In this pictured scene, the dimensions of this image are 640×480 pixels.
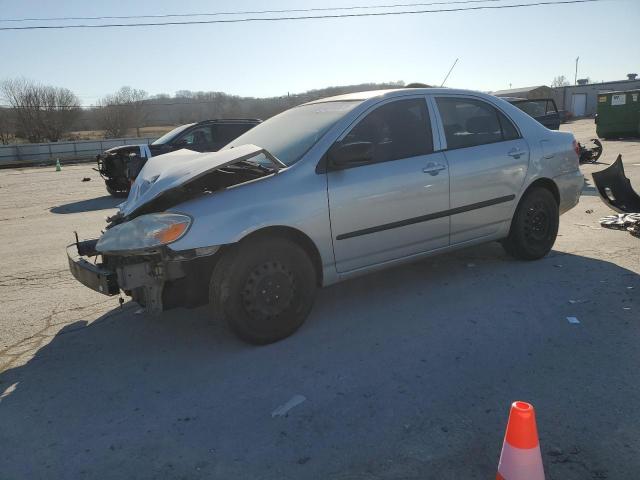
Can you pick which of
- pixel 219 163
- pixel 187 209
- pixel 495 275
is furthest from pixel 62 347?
pixel 495 275

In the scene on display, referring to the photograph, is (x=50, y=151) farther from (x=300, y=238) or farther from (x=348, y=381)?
(x=348, y=381)

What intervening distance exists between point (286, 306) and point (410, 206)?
4.39 feet

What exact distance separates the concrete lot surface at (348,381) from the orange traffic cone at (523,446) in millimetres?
422

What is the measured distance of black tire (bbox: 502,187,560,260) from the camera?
16.8 feet

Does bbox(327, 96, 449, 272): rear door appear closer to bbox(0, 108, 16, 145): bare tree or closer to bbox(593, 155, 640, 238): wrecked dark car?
bbox(593, 155, 640, 238): wrecked dark car

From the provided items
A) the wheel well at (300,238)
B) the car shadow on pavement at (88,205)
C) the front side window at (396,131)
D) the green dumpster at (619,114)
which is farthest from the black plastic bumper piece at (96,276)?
Answer: the green dumpster at (619,114)

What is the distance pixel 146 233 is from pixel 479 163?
9.71ft

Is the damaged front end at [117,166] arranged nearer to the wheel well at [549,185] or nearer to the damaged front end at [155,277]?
the damaged front end at [155,277]

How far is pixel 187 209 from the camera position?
3428mm

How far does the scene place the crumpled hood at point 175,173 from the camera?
348cm

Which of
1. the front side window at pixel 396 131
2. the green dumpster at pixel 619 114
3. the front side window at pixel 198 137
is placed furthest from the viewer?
the green dumpster at pixel 619 114

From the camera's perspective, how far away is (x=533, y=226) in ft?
17.2

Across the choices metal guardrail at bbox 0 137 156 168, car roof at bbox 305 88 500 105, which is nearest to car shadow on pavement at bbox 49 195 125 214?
car roof at bbox 305 88 500 105

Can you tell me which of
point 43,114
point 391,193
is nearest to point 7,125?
point 43,114
